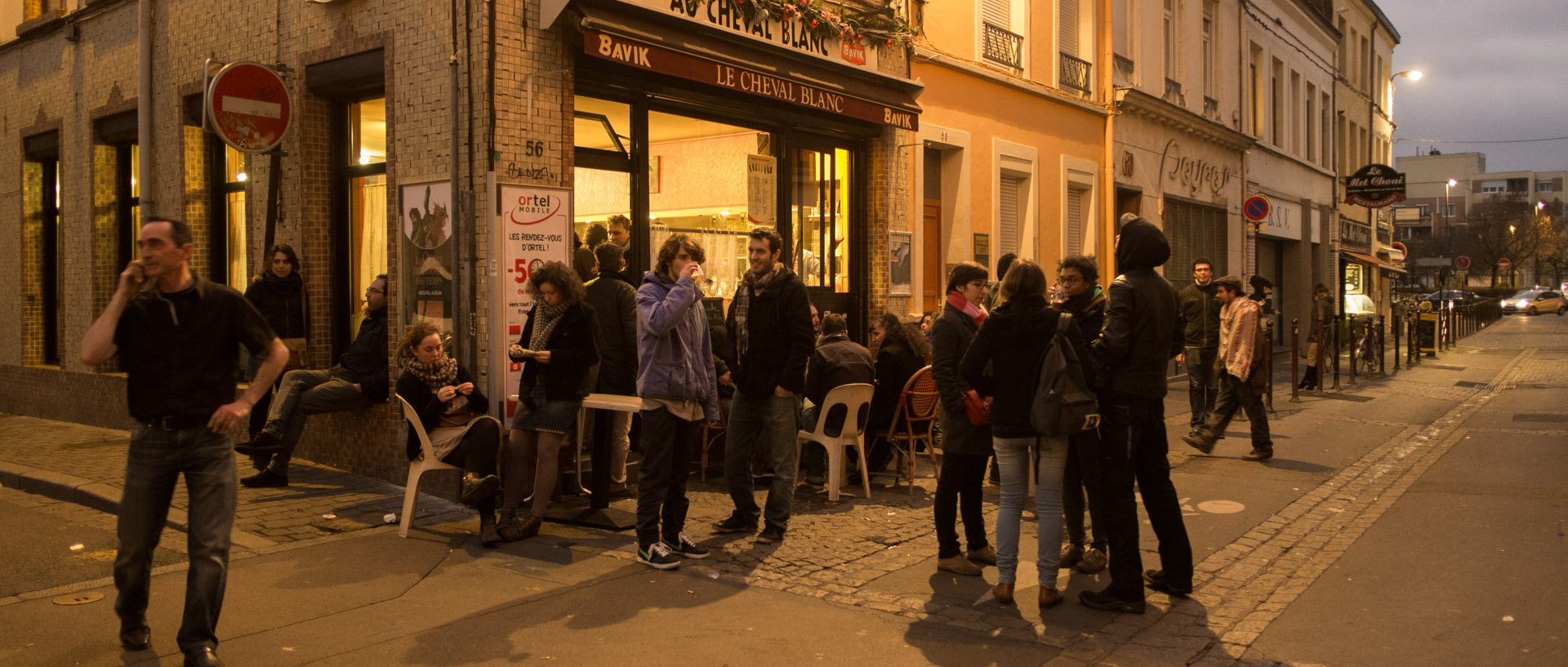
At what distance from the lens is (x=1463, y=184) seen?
113 m

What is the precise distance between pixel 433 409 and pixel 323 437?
9.17 ft

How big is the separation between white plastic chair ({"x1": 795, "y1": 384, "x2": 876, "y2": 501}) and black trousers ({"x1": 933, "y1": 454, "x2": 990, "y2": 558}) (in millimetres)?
1739

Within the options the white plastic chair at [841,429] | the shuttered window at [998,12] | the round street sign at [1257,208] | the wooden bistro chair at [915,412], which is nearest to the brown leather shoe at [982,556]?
the white plastic chair at [841,429]

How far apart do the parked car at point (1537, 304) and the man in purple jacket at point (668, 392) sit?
6812cm

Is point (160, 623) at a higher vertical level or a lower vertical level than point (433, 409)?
lower

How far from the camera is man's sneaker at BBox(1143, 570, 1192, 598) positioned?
18.7ft

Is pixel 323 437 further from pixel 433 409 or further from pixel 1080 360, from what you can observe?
pixel 1080 360

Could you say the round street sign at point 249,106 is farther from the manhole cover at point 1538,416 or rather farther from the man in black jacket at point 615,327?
the manhole cover at point 1538,416

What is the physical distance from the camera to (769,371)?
6695mm

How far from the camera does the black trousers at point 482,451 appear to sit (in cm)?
663

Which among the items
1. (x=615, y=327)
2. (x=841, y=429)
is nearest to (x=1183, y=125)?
(x=841, y=429)

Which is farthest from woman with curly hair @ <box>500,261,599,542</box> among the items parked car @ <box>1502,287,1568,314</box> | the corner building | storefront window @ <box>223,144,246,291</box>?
parked car @ <box>1502,287,1568,314</box>

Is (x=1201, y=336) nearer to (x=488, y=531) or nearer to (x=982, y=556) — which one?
(x=982, y=556)

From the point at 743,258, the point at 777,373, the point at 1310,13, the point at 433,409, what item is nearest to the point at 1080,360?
the point at 777,373
